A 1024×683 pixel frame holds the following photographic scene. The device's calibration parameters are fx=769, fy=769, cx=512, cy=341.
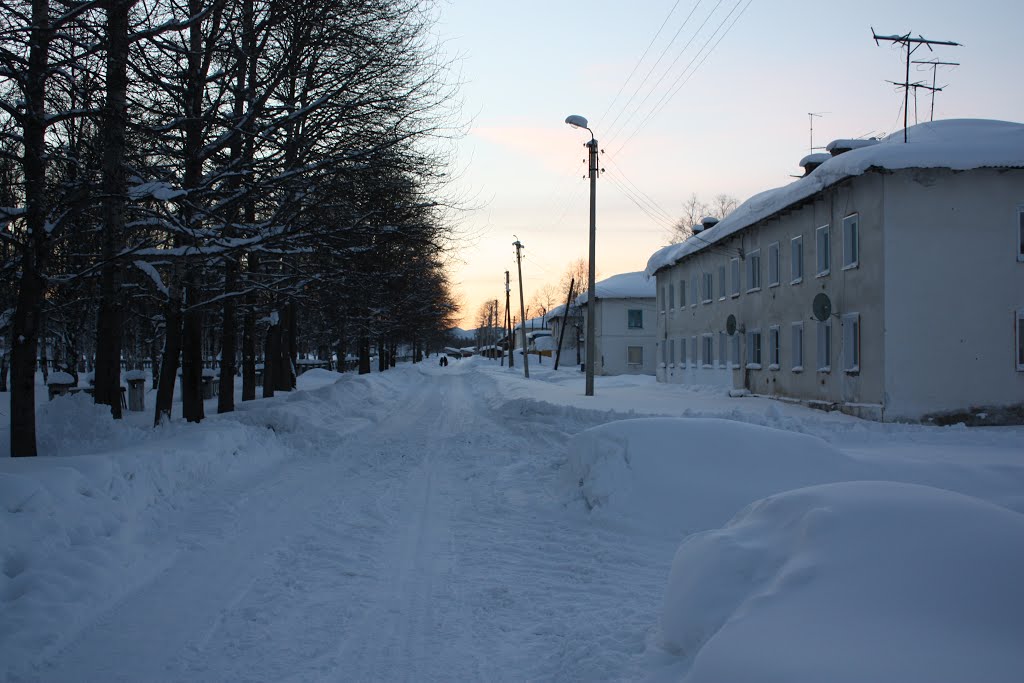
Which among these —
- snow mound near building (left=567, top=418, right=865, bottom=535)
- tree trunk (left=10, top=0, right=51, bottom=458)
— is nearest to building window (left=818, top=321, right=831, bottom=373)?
snow mound near building (left=567, top=418, right=865, bottom=535)

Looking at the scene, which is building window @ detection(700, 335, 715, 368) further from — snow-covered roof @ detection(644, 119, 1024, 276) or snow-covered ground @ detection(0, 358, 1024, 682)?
snow-covered ground @ detection(0, 358, 1024, 682)

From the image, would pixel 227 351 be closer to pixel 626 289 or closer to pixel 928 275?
pixel 928 275

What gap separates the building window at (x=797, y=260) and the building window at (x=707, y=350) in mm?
9751

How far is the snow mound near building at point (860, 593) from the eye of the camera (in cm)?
295

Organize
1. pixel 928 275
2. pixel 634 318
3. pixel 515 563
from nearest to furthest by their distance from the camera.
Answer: pixel 515 563 → pixel 928 275 → pixel 634 318

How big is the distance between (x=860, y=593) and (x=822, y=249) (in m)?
22.4

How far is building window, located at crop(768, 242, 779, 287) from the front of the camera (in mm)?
27672

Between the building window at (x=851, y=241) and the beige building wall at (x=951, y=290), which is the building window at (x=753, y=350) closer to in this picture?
the building window at (x=851, y=241)

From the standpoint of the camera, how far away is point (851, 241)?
22.2 m

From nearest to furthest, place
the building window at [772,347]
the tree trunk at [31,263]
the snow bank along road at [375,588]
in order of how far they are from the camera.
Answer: the snow bank along road at [375,588] → the tree trunk at [31,263] → the building window at [772,347]

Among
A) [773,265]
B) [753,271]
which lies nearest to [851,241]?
[773,265]

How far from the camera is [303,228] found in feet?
42.4

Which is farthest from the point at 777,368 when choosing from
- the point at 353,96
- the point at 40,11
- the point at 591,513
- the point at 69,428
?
the point at 40,11

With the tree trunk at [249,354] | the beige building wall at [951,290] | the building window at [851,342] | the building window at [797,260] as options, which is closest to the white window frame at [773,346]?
the building window at [797,260]
